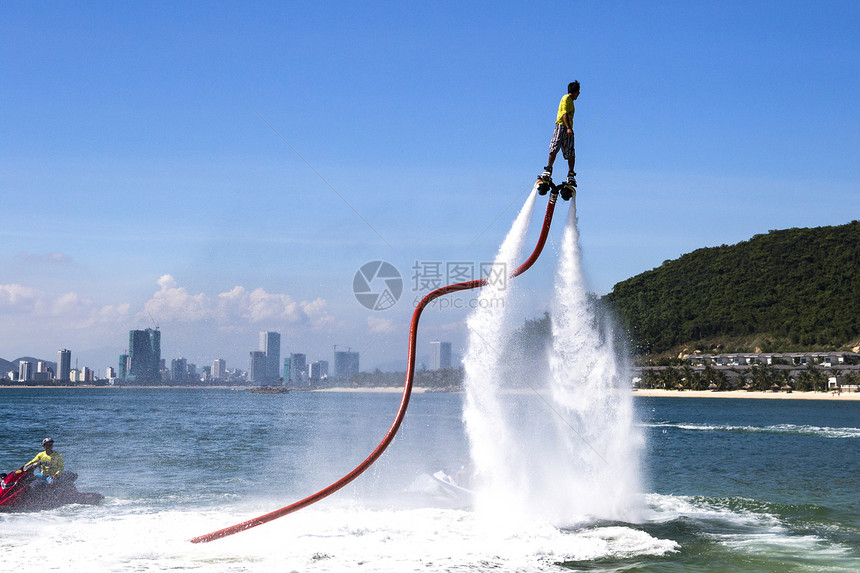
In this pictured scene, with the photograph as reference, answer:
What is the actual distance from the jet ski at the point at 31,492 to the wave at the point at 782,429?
52869 millimetres

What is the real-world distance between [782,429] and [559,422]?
5148 cm

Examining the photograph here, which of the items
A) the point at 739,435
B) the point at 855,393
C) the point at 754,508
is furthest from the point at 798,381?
the point at 754,508

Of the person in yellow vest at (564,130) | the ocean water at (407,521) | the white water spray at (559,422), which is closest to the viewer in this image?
the person in yellow vest at (564,130)

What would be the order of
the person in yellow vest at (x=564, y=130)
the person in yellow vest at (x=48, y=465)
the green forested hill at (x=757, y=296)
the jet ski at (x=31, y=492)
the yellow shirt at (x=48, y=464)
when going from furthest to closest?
1. the green forested hill at (x=757, y=296)
2. the yellow shirt at (x=48, y=464)
3. the person in yellow vest at (x=48, y=465)
4. the jet ski at (x=31, y=492)
5. the person in yellow vest at (x=564, y=130)

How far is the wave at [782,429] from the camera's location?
59.2 metres

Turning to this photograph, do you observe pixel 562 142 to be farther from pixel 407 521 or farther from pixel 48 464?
pixel 48 464

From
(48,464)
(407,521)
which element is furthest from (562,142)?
(48,464)

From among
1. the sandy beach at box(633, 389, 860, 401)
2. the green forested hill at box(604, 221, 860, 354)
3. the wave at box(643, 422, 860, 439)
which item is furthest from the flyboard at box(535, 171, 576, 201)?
the green forested hill at box(604, 221, 860, 354)

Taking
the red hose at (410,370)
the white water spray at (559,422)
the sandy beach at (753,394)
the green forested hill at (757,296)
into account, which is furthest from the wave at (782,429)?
the green forested hill at (757,296)

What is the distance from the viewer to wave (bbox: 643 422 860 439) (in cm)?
5916

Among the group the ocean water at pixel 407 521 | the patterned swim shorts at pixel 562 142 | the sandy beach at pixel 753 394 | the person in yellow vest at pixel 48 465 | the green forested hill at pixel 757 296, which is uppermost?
the green forested hill at pixel 757 296

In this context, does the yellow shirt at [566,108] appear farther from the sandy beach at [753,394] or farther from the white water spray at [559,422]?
the sandy beach at [753,394]

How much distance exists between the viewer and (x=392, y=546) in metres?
18.0

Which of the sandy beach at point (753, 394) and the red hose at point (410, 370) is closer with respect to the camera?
the red hose at point (410, 370)
